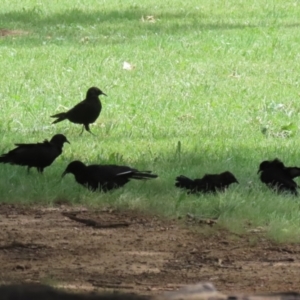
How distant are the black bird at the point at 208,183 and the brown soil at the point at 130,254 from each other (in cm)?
76

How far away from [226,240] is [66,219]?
136cm

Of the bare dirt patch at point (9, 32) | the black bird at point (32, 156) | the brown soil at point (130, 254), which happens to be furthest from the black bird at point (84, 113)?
the bare dirt patch at point (9, 32)

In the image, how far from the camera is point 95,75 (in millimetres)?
16156

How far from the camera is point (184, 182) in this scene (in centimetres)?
876

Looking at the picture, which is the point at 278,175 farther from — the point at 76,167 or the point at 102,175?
the point at 76,167

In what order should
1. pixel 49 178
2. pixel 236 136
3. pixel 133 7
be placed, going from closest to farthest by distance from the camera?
pixel 49 178 < pixel 236 136 < pixel 133 7

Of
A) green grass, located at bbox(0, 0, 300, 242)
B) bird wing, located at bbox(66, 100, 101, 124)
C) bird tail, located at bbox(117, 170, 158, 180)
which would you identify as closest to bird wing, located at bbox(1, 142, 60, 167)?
green grass, located at bbox(0, 0, 300, 242)

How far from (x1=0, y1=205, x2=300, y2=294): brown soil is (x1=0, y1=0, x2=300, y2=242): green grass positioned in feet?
0.92

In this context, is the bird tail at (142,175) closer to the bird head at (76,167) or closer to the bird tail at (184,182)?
the bird tail at (184,182)

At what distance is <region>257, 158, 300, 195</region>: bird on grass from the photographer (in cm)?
905

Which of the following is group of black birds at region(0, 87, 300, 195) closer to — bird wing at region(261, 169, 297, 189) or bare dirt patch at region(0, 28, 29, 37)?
bird wing at region(261, 169, 297, 189)

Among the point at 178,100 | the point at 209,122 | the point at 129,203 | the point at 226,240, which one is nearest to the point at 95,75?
the point at 178,100

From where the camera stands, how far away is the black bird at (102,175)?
8.67 meters

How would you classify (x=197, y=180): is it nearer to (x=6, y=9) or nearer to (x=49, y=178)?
(x=49, y=178)
